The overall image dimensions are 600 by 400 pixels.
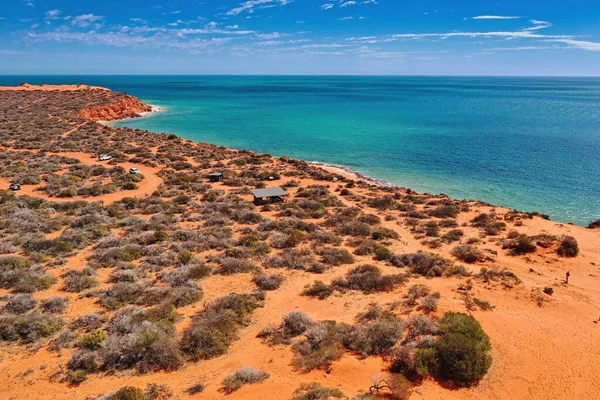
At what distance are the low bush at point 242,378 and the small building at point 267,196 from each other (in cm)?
2020

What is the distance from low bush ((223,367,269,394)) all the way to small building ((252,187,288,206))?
20.2 m

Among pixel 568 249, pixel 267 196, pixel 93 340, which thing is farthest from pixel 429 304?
pixel 267 196

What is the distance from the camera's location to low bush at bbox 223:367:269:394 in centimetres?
1142

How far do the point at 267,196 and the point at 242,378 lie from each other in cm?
2075

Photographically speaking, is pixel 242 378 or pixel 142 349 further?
pixel 142 349

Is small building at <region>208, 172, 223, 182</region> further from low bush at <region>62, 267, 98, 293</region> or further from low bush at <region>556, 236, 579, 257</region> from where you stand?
low bush at <region>556, 236, 579, 257</region>

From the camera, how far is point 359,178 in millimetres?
45594

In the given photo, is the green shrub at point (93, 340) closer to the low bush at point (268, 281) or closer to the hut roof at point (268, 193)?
the low bush at point (268, 281)

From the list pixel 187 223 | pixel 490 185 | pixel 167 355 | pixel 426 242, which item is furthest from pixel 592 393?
pixel 490 185

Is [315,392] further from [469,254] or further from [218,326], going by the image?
[469,254]

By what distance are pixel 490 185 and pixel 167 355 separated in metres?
41.4

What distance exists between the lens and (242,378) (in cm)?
1177

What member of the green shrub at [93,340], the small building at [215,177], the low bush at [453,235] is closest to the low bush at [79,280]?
the green shrub at [93,340]

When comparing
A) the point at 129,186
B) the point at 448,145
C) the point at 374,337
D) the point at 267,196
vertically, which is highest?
the point at 448,145
